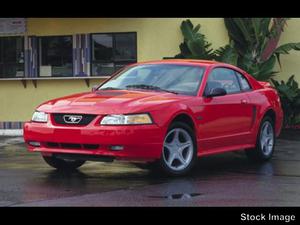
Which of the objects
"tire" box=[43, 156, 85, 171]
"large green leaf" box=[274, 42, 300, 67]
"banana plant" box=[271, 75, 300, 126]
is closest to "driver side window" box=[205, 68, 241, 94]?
"tire" box=[43, 156, 85, 171]

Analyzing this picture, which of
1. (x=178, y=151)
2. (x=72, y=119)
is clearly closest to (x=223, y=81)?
(x=178, y=151)

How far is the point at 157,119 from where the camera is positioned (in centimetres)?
766

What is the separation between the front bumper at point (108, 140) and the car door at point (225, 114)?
968 mm

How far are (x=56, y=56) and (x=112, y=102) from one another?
8.09 metres

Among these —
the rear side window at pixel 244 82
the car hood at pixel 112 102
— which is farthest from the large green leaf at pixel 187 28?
the car hood at pixel 112 102

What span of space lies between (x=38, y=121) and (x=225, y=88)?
9.17ft

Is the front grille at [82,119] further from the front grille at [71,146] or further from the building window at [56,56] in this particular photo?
the building window at [56,56]

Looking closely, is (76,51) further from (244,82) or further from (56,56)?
(244,82)

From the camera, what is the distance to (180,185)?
7.36 meters

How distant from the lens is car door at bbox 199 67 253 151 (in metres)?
8.45
